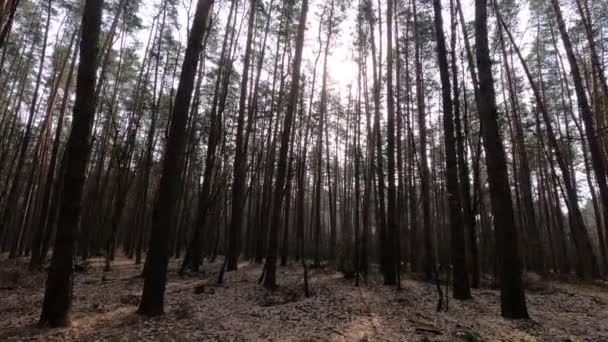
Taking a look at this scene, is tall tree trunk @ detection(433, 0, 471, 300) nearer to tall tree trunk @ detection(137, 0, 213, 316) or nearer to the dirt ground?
the dirt ground

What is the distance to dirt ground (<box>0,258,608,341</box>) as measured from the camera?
4301mm

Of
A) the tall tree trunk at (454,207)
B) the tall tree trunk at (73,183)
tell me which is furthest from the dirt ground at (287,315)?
the tall tree trunk at (454,207)

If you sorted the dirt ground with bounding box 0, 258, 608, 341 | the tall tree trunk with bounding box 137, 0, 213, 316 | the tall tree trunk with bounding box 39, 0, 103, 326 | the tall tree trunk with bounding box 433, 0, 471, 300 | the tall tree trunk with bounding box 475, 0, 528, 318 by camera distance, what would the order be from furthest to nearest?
the tall tree trunk with bounding box 433, 0, 471, 300 < the tall tree trunk with bounding box 475, 0, 528, 318 < the tall tree trunk with bounding box 137, 0, 213, 316 < the dirt ground with bounding box 0, 258, 608, 341 < the tall tree trunk with bounding box 39, 0, 103, 326

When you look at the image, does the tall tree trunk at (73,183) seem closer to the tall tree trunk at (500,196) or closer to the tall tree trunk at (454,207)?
the tall tree trunk at (500,196)

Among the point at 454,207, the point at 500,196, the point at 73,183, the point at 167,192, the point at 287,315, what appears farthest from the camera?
the point at 454,207

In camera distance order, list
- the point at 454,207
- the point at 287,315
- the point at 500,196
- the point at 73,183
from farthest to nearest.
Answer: the point at 454,207
the point at 500,196
the point at 287,315
the point at 73,183

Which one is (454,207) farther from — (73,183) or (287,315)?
(73,183)

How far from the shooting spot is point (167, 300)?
6.16m

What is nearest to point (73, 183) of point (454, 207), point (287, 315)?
point (287, 315)

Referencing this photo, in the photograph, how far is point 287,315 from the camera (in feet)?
18.1

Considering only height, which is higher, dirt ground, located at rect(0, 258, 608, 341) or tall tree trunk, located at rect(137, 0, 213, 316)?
tall tree trunk, located at rect(137, 0, 213, 316)

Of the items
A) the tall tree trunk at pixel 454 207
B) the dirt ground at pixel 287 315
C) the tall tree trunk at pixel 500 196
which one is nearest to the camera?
the dirt ground at pixel 287 315

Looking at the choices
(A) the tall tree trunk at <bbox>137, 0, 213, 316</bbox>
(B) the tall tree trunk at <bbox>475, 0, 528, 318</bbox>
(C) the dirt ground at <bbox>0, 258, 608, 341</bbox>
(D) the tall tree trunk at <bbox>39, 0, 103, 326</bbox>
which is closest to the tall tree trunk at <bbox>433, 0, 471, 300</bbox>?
(C) the dirt ground at <bbox>0, 258, 608, 341</bbox>

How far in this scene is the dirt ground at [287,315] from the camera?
4301 mm
